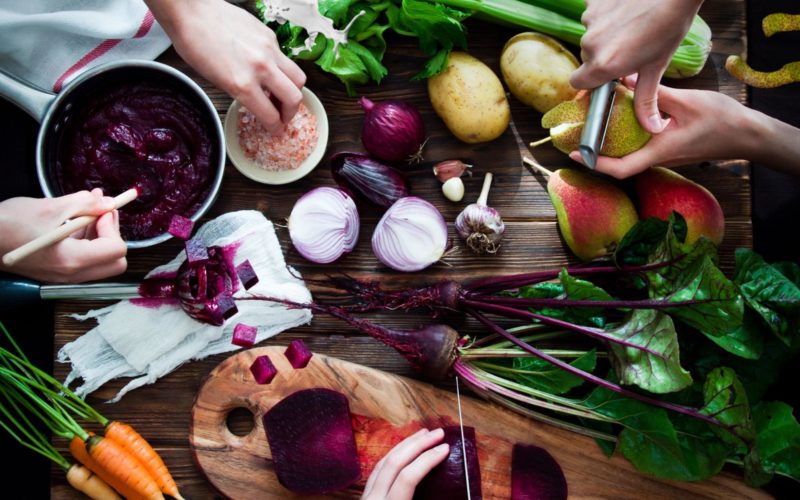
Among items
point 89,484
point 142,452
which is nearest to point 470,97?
point 142,452

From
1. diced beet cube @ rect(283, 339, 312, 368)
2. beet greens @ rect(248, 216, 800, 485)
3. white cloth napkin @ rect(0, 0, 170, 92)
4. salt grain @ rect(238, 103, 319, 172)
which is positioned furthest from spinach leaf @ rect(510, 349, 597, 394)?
white cloth napkin @ rect(0, 0, 170, 92)

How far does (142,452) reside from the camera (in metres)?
1.57

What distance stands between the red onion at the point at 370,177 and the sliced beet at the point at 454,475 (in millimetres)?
561

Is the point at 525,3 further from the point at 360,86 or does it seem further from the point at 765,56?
the point at 765,56

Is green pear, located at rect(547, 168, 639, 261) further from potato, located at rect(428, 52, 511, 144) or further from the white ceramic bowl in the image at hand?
the white ceramic bowl

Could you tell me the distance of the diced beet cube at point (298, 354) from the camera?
5.07ft

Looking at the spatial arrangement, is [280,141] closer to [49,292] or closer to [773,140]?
[49,292]

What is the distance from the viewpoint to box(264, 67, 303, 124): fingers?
1.33m

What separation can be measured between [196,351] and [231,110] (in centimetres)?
57

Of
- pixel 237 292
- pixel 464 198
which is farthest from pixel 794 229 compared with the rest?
pixel 237 292

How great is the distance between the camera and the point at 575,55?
5.42 ft

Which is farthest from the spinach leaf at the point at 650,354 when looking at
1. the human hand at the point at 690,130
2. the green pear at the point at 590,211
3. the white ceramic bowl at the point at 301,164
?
the white ceramic bowl at the point at 301,164

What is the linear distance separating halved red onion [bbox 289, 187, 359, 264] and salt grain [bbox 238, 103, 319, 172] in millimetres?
94

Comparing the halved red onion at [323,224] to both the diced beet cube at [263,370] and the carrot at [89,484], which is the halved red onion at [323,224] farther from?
the carrot at [89,484]
